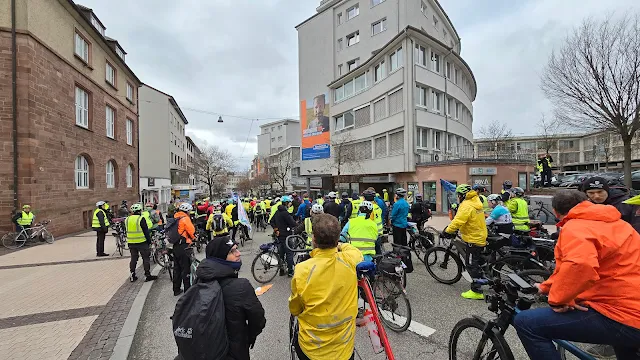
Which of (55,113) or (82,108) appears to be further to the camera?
(82,108)

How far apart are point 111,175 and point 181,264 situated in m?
20.1

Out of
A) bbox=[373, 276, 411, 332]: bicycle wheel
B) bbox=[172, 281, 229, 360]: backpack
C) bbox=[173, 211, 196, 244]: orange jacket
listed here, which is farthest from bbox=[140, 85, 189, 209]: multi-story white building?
bbox=[172, 281, 229, 360]: backpack

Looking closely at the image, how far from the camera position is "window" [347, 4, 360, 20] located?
1227 inches

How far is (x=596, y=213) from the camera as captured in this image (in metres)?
1.99

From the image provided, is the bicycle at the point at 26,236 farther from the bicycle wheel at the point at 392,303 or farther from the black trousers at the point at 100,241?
the bicycle wheel at the point at 392,303

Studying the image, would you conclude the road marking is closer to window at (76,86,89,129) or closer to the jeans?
the jeans

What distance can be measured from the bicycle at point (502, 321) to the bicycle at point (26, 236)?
16.0 m

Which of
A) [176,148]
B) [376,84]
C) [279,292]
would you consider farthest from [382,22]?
[176,148]

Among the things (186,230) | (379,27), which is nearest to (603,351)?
(186,230)

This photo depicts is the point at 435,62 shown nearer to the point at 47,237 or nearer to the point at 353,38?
the point at 353,38

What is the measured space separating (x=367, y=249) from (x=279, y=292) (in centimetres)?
239

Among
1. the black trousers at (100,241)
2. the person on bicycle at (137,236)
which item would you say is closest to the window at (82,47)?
the black trousers at (100,241)

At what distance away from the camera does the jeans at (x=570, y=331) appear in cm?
192

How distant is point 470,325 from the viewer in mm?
2799
